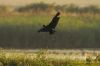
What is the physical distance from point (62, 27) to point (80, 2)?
0.85m

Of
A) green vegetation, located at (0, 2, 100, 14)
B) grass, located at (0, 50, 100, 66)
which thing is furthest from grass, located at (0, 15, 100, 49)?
grass, located at (0, 50, 100, 66)

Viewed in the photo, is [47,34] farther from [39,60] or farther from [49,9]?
[39,60]

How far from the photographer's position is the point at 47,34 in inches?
397

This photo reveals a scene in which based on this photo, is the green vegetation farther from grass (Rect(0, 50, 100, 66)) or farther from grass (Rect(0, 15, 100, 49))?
grass (Rect(0, 50, 100, 66))

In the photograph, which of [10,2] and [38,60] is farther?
[10,2]

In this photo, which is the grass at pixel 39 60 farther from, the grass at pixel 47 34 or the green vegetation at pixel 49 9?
the green vegetation at pixel 49 9

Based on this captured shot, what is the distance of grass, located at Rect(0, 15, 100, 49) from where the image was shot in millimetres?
9898

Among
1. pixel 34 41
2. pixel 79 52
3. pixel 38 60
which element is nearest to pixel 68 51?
pixel 79 52

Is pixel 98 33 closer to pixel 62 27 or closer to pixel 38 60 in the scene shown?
pixel 62 27

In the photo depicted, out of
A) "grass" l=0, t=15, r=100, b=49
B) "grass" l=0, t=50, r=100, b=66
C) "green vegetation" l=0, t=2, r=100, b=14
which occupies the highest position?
"green vegetation" l=0, t=2, r=100, b=14

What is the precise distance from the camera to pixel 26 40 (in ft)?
32.6

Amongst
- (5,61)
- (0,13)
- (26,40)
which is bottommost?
(5,61)

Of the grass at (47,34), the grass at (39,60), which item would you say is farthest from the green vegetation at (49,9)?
the grass at (39,60)

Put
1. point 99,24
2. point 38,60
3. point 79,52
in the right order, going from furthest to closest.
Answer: point 99,24
point 79,52
point 38,60
